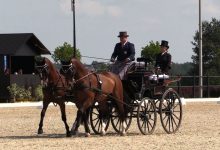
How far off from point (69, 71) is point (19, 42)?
76.5 feet

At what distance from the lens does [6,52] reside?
36750 mm

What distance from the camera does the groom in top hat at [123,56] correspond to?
53.9ft

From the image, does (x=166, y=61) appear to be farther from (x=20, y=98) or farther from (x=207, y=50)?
(x=207, y=50)

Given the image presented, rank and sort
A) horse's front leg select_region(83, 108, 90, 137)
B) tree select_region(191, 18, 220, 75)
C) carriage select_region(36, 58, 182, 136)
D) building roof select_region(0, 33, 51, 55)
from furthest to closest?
tree select_region(191, 18, 220, 75) → building roof select_region(0, 33, 51, 55) → horse's front leg select_region(83, 108, 90, 137) → carriage select_region(36, 58, 182, 136)

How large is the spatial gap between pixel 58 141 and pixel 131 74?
9.79 ft

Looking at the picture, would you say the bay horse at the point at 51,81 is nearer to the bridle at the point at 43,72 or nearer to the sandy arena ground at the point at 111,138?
the bridle at the point at 43,72

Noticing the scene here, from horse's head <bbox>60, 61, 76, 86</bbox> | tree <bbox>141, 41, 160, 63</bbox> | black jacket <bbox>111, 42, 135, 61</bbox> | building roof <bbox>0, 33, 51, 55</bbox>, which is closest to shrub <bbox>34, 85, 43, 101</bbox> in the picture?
building roof <bbox>0, 33, 51, 55</bbox>

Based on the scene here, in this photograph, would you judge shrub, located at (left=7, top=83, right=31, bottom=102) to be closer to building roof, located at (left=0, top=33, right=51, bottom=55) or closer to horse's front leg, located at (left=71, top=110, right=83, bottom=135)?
building roof, located at (left=0, top=33, right=51, bottom=55)

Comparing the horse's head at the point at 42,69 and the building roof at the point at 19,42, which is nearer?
the horse's head at the point at 42,69

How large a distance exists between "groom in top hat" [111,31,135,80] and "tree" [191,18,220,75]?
1780 inches

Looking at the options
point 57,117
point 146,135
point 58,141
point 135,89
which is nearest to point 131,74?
point 135,89

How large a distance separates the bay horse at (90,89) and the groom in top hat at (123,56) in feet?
1.14

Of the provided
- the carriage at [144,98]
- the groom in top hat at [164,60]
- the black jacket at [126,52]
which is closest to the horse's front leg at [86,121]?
the carriage at [144,98]

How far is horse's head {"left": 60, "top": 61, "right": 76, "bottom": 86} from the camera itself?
15.3m
